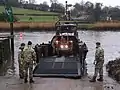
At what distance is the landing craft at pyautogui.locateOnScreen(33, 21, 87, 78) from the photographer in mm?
19781

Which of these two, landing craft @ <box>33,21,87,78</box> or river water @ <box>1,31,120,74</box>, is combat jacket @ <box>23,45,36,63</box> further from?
river water @ <box>1,31,120,74</box>

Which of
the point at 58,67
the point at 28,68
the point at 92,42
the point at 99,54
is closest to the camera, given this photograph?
the point at 28,68

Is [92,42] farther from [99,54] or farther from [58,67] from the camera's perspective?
[99,54]

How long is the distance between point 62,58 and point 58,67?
1.80m

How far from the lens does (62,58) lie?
2206cm

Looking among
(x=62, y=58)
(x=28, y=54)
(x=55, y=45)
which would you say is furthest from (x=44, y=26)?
(x=28, y=54)

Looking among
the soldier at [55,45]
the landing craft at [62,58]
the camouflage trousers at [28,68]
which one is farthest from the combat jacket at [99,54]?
the soldier at [55,45]

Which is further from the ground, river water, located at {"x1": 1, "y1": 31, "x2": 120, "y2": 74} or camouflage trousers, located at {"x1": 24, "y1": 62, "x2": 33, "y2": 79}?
camouflage trousers, located at {"x1": 24, "y1": 62, "x2": 33, "y2": 79}

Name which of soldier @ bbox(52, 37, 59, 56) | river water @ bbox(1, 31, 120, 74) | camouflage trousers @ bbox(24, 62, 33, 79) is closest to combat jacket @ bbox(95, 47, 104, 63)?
camouflage trousers @ bbox(24, 62, 33, 79)

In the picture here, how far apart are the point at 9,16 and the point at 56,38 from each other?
525 centimetres

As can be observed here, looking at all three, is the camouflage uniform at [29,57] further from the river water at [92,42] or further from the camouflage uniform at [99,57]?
the river water at [92,42]

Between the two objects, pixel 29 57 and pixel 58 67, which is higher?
pixel 29 57

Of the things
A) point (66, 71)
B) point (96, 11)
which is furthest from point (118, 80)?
point (96, 11)

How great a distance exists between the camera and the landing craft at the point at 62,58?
19.8m
